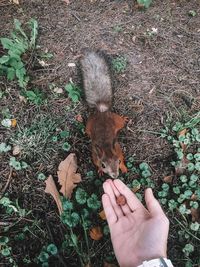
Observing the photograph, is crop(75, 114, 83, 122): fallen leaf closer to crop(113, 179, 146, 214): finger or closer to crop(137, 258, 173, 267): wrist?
crop(113, 179, 146, 214): finger

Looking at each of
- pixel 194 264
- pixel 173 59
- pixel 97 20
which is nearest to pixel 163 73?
pixel 173 59

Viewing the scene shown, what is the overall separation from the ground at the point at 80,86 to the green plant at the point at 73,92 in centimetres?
6

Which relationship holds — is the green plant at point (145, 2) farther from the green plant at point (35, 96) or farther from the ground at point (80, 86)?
the green plant at point (35, 96)

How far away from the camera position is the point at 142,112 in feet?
12.9

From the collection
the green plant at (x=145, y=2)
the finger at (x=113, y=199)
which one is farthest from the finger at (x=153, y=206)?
the green plant at (x=145, y=2)

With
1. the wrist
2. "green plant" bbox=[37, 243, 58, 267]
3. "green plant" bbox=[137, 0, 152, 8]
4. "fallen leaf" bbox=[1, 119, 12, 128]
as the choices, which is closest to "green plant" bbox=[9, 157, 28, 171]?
"fallen leaf" bbox=[1, 119, 12, 128]

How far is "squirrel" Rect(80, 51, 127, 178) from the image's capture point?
3350 millimetres

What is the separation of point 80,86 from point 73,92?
136mm

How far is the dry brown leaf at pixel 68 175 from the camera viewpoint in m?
3.38

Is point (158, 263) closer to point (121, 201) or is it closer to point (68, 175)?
point (121, 201)

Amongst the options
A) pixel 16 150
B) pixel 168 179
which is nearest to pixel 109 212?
pixel 168 179

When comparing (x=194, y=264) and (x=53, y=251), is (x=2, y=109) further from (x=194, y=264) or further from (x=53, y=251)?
(x=194, y=264)

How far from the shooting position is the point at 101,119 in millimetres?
3537

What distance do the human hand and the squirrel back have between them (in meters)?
1.00
